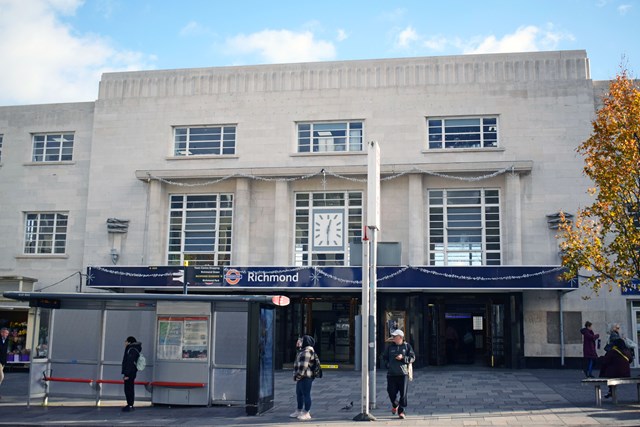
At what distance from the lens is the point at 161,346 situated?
15328 mm

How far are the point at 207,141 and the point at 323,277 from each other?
7.41 m

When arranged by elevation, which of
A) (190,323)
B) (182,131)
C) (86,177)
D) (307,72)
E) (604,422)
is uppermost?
(307,72)

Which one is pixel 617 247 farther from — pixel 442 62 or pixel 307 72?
pixel 307 72

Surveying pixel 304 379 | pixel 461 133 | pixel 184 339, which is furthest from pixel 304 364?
pixel 461 133

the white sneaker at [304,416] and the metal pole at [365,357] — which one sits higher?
the metal pole at [365,357]

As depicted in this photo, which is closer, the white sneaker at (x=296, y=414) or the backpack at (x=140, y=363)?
the white sneaker at (x=296, y=414)

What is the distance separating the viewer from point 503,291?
2294 centimetres

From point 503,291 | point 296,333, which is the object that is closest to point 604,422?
point 503,291

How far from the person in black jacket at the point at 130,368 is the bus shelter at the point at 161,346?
0.60 metres

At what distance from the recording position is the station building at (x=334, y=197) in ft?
76.7

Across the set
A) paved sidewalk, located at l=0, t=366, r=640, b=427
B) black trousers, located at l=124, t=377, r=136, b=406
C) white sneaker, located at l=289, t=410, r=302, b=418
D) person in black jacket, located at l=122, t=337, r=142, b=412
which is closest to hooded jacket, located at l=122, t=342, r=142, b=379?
person in black jacket, located at l=122, t=337, r=142, b=412

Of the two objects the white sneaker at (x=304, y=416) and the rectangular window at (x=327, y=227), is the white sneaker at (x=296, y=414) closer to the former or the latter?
the white sneaker at (x=304, y=416)

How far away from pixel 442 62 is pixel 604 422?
15820 mm

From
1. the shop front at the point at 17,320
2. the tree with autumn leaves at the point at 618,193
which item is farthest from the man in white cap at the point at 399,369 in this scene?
the shop front at the point at 17,320
